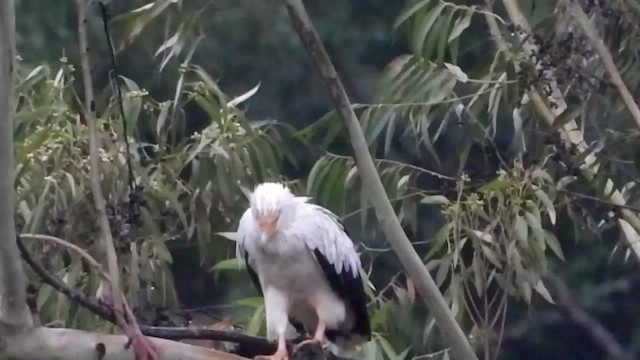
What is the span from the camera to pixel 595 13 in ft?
9.94

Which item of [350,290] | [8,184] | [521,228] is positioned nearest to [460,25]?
[521,228]

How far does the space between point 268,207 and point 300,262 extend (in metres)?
0.16

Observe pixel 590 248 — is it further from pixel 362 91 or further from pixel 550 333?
pixel 362 91

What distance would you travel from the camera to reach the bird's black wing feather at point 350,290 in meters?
3.12

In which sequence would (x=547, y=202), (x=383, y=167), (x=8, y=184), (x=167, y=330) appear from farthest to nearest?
(x=383, y=167) < (x=547, y=202) < (x=167, y=330) < (x=8, y=184)

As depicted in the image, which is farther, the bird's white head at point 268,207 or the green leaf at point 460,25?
the green leaf at point 460,25

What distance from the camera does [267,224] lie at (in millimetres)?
3006

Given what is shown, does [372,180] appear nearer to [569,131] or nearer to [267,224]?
[267,224]

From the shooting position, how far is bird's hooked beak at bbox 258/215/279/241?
9.84ft

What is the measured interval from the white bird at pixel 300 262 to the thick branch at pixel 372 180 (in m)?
0.72

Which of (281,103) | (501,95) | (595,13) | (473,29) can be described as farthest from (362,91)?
(595,13)

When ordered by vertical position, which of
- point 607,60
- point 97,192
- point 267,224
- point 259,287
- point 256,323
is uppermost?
point 97,192

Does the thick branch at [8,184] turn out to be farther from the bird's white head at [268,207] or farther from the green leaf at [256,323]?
the green leaf at [256,323]

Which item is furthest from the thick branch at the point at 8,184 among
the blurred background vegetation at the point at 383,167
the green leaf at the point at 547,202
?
the green leaf at the point at 547,202
